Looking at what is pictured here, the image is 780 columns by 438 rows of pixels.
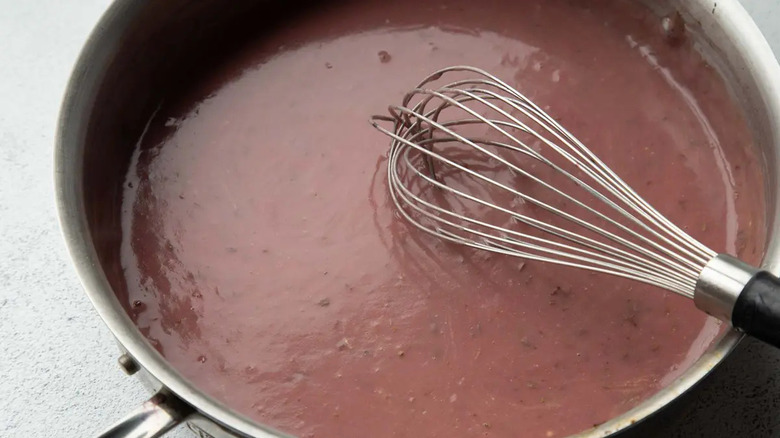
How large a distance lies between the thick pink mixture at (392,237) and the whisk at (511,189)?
4 centimetres

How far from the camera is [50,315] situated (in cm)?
120

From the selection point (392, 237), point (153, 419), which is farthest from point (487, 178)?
point (153, 419)

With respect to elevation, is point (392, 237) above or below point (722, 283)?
above

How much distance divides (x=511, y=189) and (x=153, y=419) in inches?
18.7

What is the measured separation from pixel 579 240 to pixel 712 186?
12.2 inches

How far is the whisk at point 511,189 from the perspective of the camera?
0.91m

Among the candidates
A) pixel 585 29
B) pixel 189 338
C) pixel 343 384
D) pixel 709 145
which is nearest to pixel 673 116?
pixel 709 145

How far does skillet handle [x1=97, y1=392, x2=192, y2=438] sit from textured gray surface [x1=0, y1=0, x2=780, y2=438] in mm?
257

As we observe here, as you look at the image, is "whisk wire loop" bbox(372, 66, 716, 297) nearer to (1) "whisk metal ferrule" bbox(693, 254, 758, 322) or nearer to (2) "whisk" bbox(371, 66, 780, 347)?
(2) "whisk" bbox(371, 66, 780, 347)

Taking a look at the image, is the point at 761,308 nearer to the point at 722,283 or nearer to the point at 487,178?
the point at 722,283

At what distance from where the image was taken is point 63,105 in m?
0.99

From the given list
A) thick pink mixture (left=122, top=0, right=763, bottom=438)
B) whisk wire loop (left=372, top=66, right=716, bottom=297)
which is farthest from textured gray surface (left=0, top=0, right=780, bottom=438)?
whisk wire loop (left=372, top=66, right=716, bottom=297)

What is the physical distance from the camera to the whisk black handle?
2.37 feet

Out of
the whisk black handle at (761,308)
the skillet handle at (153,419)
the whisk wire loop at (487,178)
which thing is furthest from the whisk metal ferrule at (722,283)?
the skillet handle at (153,419)
